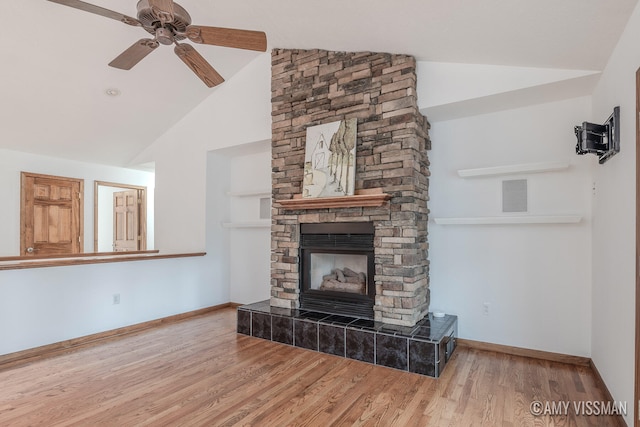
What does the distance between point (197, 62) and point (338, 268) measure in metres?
2.41

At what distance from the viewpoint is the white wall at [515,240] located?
118 inches

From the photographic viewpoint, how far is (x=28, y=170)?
5.07m

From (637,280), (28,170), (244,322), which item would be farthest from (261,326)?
(28,170)

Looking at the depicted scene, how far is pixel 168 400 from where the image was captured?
237cm

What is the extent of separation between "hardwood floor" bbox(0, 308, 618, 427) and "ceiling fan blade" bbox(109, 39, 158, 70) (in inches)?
93.9

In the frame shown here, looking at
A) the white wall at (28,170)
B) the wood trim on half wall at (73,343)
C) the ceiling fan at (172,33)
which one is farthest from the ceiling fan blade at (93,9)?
the white wall at (28,170)

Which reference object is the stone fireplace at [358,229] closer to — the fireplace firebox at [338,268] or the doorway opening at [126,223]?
the fireplace firebox at [338,268]

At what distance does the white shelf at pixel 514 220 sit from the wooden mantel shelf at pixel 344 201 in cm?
69

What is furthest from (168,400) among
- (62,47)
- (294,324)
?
(62,47)

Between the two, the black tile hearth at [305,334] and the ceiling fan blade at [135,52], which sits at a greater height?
the ceiling fan blade at [135,52]

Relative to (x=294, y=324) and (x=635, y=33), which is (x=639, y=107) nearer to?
(x=635, y=33)

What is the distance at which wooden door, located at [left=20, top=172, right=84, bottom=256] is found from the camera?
5.05 meters

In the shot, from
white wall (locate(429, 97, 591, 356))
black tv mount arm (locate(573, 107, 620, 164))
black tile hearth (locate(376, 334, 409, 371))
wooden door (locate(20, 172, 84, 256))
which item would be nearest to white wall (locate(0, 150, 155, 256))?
wooden door (locate(20, 172, 84, 256))

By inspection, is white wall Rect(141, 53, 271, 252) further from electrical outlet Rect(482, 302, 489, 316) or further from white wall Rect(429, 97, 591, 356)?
electrical outlet Rect(482, 302, 489, 316)
